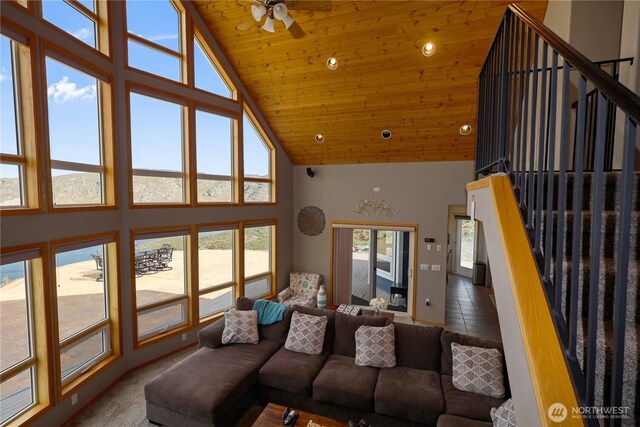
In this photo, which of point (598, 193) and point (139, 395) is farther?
point (139, 395)

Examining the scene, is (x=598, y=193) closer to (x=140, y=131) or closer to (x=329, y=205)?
(x=140, y=131)

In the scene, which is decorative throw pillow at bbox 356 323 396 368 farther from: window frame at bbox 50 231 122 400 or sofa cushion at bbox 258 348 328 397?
window frame at bbox 50 231 122 400

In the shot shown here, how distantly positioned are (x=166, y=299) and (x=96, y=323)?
972 millimetres

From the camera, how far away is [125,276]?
13.3ft

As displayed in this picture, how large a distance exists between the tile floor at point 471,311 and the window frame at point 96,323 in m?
5.81

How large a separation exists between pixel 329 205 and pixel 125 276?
168 inches

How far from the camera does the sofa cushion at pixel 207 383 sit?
2934 mm

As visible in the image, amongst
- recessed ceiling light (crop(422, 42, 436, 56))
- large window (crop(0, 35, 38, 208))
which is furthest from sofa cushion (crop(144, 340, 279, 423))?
recessed ceiling light (crop(422, 42, 436, 56))

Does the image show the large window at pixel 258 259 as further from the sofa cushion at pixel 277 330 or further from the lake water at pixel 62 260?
the lake water at pixel 62 260

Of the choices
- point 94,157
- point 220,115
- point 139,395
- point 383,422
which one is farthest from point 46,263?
point 383,422

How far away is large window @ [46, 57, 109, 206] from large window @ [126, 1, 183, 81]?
2.74ft

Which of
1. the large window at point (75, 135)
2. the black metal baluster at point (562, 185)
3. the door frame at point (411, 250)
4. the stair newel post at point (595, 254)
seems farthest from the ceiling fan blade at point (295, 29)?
the door frame at point (411, 250)

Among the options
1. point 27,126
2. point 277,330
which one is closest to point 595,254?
point 277,330

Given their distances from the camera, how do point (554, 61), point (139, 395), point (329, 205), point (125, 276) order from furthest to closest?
point (329, 205) → point (125, 276) → point (139, 395) → point (554, 61)
